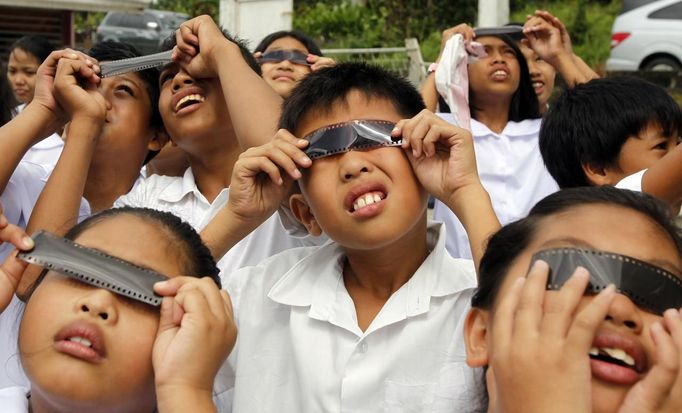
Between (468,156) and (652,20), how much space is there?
1309cm

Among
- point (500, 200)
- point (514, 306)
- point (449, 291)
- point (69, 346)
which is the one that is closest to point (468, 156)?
point (449, 291)

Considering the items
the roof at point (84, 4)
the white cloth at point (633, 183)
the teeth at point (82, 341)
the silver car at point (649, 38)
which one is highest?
the teeth at point (82, 341)

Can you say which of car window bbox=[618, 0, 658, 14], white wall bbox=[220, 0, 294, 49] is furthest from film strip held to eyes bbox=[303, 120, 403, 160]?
car window bbox=[618, 0, 658, 14]

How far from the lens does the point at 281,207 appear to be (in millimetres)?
2848

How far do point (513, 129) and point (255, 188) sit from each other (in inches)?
95.7

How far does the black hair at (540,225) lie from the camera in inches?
71.0

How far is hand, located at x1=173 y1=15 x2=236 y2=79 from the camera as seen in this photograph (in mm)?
2998

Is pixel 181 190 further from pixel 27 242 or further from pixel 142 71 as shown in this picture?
pixel 27 242

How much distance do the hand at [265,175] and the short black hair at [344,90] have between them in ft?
0.44

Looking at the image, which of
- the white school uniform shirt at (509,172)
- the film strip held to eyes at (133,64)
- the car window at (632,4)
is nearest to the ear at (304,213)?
the film strip held to eyes at (133,64)

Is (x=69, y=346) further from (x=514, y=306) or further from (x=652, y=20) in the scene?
(x=652, y=20)

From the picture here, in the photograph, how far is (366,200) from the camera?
2234 millimetres

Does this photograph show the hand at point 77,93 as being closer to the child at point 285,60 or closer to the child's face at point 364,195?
the child's face at point 364,195

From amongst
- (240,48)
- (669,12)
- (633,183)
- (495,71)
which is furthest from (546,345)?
(669,12)
